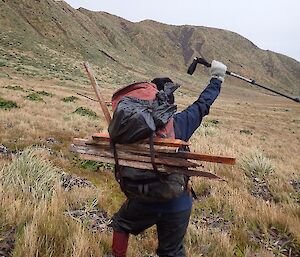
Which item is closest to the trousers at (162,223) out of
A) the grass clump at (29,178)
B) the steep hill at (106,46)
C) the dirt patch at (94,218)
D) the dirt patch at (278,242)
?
Answer: the dirt patch at (94,218)

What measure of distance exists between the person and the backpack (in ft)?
0.60

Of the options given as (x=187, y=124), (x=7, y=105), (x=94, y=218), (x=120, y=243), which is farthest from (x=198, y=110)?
(x=7, y=105)

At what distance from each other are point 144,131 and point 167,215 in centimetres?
88

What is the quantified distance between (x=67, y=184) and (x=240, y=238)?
308cm

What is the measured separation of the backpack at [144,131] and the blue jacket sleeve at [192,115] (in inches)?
10.7

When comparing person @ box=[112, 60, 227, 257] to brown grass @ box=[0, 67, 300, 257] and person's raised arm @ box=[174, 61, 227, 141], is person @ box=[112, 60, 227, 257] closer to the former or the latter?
person's raised arm @ box=[174, 61, 227, 141]

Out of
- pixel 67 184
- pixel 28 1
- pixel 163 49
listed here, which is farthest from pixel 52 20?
pixel 67 184

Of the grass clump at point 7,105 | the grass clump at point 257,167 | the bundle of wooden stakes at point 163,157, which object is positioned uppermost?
the bundle of wooden stakes at point 163,157

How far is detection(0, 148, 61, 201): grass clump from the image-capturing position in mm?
5227

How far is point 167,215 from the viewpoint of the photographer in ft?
11.6

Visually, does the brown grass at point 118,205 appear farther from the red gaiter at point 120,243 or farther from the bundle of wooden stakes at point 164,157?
the bundle of wooden stakes at point 164,157

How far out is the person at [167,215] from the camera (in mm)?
3537

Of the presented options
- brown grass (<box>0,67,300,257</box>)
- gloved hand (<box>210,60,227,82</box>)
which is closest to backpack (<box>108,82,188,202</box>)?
gloved hand (<box>210,60,227,82</box>)

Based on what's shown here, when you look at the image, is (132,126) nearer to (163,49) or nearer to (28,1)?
(28,1)
